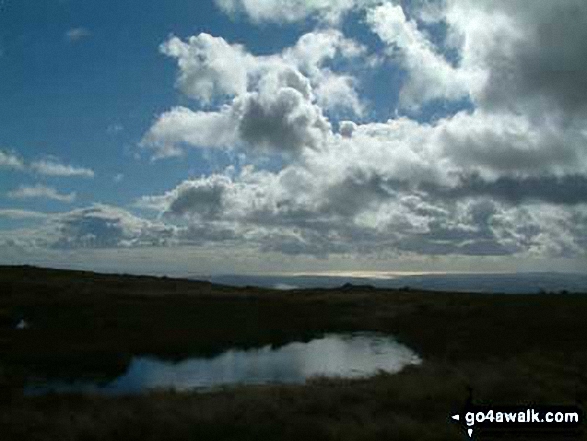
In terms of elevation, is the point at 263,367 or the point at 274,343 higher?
the point at 274,343

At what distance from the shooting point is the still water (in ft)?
122

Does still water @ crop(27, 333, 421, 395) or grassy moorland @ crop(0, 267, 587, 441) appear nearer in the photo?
grassy moorland @ crop(0, 267, 587, 441)

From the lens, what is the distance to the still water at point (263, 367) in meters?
37.1

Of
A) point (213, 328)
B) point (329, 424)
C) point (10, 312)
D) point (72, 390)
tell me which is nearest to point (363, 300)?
point (213, 328)

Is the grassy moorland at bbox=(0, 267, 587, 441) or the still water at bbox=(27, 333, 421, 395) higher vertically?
the grassy moorland at bbox=(0, 267, 587, 441)

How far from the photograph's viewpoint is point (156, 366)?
44.6 metres

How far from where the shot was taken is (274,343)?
57156 mm

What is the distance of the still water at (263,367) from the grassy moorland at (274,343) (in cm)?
193

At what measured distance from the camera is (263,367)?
4431cm

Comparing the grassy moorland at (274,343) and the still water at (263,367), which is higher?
the grassy moorland at (274,343)

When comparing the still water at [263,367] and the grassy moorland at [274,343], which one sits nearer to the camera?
the grassy moorland at [274,343]

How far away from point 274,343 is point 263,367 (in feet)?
42.2

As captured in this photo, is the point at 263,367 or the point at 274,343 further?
the point at 274,343

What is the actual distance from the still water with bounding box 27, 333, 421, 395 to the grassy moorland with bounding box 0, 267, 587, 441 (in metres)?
1.93
